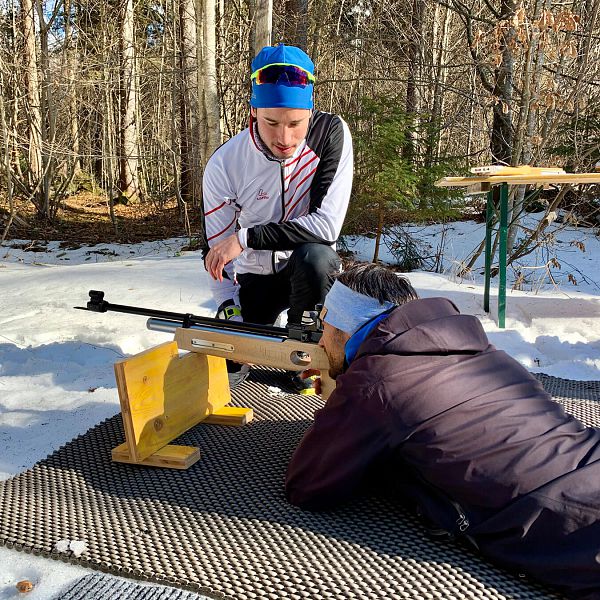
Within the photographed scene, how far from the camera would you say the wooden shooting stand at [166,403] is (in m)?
2.37

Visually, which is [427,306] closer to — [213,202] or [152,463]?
[152,463]

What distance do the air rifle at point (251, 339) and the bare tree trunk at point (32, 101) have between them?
732 centimetres

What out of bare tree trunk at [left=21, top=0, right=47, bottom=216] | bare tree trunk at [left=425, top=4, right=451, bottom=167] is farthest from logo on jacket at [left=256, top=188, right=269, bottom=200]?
bare tree trunk at [left=21, top=0, right=47, bottom=216]

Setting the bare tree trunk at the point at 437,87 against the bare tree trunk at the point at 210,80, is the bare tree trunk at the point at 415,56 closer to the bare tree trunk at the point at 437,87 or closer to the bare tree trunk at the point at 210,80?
the bare tree trunk at the point at 437,87

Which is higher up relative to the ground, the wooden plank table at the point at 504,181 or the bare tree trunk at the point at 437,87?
the bare tree trunk at the point at 437,87

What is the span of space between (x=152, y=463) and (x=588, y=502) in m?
1.49

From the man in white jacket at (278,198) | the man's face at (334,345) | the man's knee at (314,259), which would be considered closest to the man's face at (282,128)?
the man in white jacket at (278,198)

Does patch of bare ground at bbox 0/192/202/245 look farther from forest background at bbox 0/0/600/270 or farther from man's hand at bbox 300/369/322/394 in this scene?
man's hand at bbox 300/369/322/394

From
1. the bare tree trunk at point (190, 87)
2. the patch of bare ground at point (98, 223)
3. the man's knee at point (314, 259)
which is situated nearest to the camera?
the man's knee at point (314, 259)

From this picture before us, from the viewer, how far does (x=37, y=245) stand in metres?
9.47

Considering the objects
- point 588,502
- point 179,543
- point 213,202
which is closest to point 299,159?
point 213,202

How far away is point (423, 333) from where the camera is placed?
1.79m

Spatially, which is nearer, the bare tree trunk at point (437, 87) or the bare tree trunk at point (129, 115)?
the bare tree trunk at point (437, 87)

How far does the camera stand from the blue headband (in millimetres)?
1961
